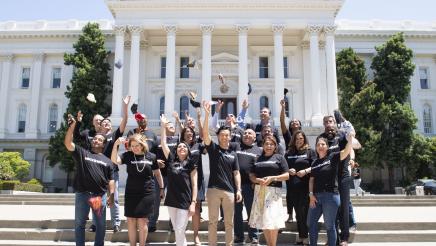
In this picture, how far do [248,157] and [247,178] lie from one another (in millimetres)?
428

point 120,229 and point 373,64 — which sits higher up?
point 373,64

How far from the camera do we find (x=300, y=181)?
8.05 meters

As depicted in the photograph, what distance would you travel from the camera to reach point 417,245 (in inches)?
318

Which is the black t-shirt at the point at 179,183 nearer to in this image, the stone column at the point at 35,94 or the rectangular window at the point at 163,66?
the rectangular window at the point at 163,66

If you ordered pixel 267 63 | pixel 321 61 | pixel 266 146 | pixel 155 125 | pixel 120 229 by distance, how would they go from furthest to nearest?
pixel 267 63, pixel 321 61, pixel 155 125, pixel 120 229, pixel 266 146

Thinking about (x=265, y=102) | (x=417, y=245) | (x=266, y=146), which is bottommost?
(x=417, y=245)

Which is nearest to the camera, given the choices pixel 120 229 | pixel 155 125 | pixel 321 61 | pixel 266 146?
pixel 266 146

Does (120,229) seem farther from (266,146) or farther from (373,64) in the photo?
(373,64)

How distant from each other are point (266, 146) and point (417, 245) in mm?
3890

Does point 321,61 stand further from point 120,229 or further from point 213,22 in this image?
point 120,229

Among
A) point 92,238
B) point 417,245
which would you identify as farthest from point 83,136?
point 417,245

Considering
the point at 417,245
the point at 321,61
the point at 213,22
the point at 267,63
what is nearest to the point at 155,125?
the point at 213,22

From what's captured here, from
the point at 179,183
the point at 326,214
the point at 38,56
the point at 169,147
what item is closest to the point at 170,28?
the point at 38,56

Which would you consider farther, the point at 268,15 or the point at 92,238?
the point at 268,15
